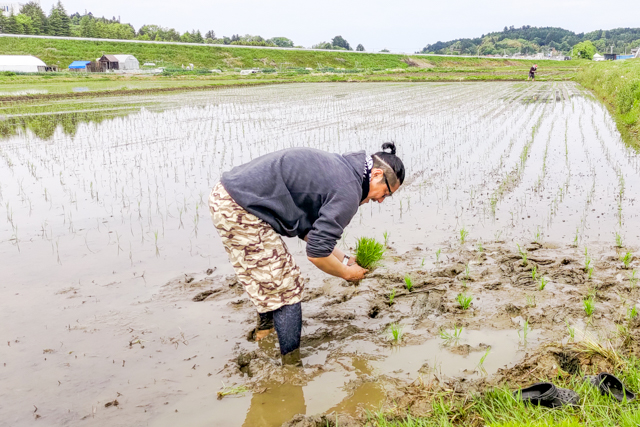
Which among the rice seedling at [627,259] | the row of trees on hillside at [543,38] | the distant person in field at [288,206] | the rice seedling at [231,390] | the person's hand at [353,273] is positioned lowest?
the rice seedling at [231,390]

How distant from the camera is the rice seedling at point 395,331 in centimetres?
300

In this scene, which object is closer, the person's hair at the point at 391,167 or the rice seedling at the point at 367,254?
the person's hair at the point at 391,167

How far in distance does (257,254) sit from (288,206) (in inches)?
11.5

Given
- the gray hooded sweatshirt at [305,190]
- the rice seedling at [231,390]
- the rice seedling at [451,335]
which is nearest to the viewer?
the gray hooded sweatshirt at [305,190]

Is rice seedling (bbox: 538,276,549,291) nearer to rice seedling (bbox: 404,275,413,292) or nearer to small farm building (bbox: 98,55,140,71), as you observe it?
rice seedling (bbox: 404,275,413,292)

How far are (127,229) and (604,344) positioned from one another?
164 inches

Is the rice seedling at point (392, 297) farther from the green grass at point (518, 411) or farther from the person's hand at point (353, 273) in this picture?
the green grass at point (518, 411)

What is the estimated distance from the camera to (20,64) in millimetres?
38688

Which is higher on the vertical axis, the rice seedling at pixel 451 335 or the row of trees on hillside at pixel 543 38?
the row of trees on hillside at pixel 543 38

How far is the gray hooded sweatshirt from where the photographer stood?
7.54ft

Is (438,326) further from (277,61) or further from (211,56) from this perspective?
(277,61)

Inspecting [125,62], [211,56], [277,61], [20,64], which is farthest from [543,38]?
[20,64]

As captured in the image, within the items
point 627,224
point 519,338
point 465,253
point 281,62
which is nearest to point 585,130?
point 627,224

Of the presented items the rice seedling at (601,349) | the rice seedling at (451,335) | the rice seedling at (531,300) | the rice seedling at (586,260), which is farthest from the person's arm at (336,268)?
the rice seedling at (586,260)
